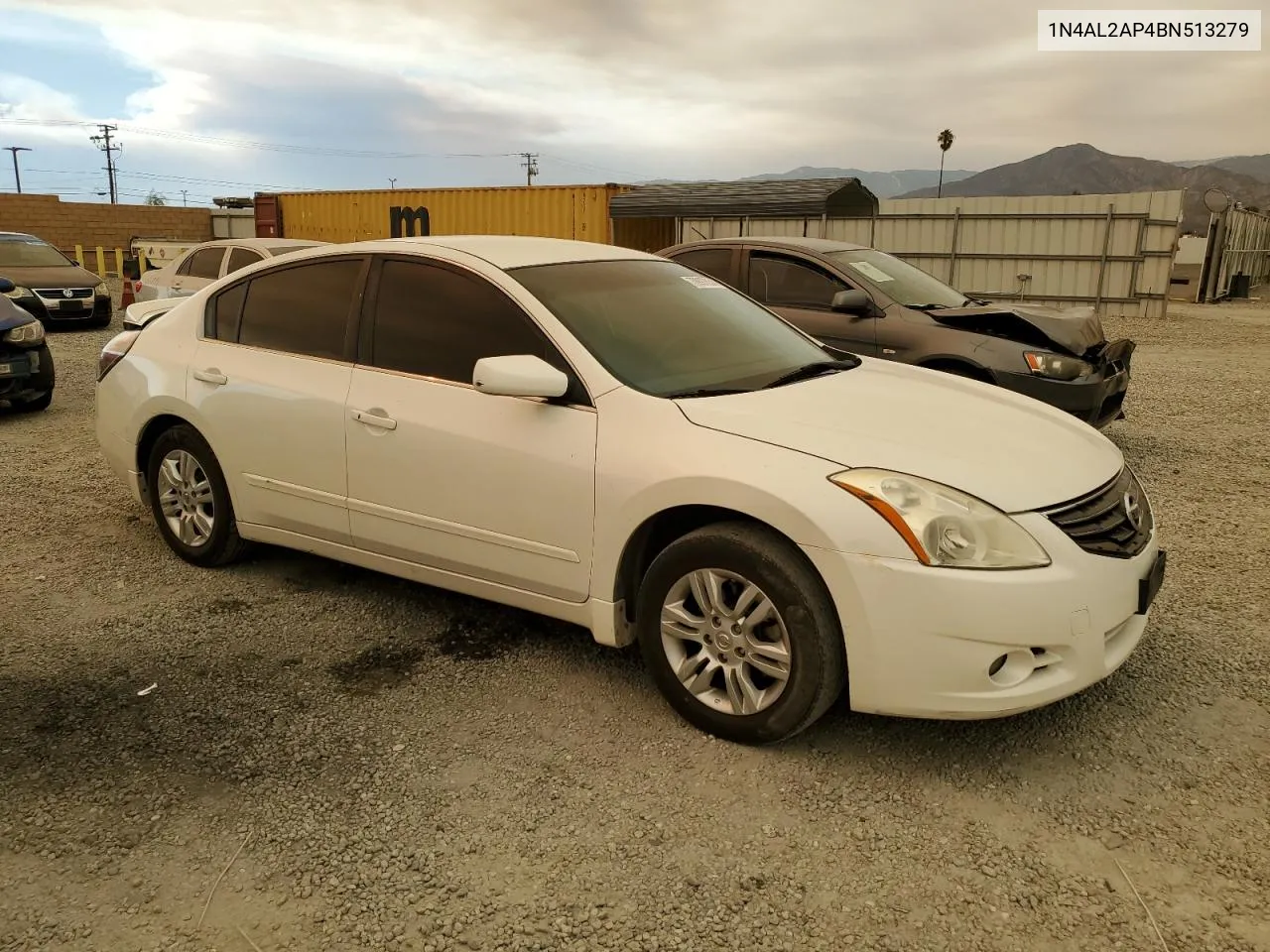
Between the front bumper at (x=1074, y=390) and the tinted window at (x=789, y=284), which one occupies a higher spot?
the tinted window at (x=789, y=284)

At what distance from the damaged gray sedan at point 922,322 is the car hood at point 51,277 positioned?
12190mm

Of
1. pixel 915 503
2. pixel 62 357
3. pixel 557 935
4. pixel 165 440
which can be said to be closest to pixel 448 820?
pixel 557 935

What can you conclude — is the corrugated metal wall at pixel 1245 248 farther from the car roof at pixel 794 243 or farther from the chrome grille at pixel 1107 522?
the chrome grille at pixel 1107 522

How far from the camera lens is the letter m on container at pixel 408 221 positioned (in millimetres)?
22297

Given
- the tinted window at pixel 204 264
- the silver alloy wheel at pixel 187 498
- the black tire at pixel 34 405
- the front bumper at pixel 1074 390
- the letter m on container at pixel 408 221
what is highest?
the letter m on container at pixel 408 221

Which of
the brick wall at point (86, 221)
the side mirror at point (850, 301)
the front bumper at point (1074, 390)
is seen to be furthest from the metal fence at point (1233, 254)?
the brick wall at point (86, 221)

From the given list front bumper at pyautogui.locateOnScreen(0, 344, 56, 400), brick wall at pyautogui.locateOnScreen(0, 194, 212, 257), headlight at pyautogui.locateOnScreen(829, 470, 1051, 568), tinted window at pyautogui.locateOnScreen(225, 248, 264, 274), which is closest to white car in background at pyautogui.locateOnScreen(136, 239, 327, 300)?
tinted window at pyautogui.locateOnScreen(225, 248, 264, 274)

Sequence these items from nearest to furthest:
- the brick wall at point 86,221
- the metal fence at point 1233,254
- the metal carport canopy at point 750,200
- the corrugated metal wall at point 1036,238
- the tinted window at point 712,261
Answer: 1. the tinted window at point 712,261
2. the metal carport canopy at point 750,200
3. the corrugated metal wall at point 1036,238
4. the metal fence at point 1233,254
5. the brick wall at point 86,221

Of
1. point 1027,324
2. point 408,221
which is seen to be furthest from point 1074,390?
point 408,221

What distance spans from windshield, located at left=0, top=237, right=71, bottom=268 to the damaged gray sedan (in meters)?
13.2

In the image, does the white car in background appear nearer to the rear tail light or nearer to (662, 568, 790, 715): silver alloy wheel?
the rear tail light

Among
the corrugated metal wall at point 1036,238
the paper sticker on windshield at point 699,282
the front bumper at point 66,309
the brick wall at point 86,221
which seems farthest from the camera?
the brick wall at point 86,221

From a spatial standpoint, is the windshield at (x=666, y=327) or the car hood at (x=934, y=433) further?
the windshield at (x=666, y=327)

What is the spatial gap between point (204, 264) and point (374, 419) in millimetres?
8409
